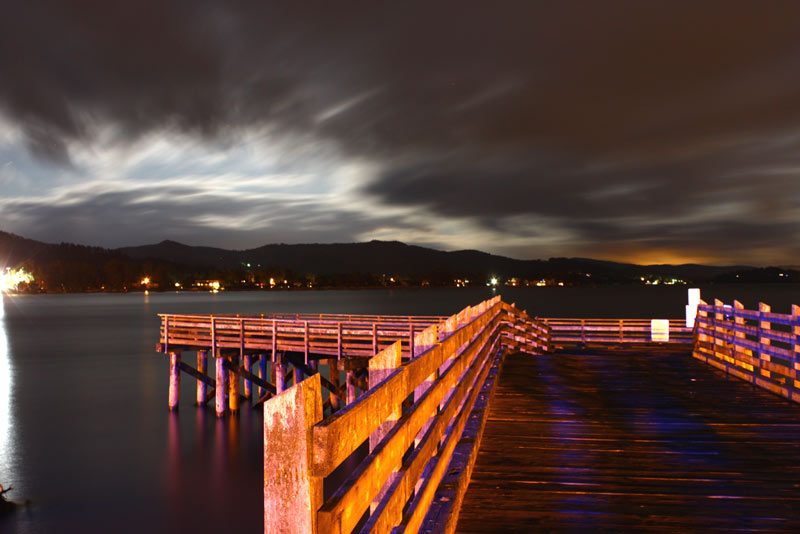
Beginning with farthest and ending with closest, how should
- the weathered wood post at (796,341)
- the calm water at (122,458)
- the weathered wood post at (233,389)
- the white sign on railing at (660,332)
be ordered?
the weathered wood post at (233,389) → the white sign on railing at (660,332) → the calm water at (122,458) → the weathered wood post at (796,341)

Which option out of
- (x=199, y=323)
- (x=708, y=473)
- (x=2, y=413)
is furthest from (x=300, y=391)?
(x=2, y=413)

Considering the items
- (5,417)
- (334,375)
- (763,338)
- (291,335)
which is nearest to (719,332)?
(763,338)

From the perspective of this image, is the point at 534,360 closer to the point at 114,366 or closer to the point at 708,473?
the point at 708,473

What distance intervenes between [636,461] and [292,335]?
20077 mm

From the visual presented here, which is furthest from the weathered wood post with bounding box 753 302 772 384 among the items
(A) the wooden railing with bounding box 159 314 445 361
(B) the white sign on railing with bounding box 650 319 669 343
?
(A) the wooden railing with bounding box 159 314 445 361

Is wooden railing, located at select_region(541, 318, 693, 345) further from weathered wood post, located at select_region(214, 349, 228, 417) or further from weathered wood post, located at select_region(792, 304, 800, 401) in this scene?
weathered wood post, located at select_region(214, 349, 228, 417)

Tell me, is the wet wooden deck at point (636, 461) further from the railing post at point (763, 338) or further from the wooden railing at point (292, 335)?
the wooden railing at point (292, 335)

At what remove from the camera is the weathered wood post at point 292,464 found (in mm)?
1893

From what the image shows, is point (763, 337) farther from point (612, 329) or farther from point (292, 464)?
point (612, 329)

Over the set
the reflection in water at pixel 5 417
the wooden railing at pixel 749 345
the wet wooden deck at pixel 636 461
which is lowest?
the reflection in water at pixel 5 417

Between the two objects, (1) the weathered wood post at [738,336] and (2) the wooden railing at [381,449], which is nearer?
(2) the wooden railing at [381,449]

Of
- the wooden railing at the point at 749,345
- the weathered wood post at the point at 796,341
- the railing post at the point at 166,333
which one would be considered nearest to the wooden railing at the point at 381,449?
the weathered wood post at the point at 796,341

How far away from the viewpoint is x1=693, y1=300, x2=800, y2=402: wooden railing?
954 centimetres

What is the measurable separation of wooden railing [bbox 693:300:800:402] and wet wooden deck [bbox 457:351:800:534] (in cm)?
41
